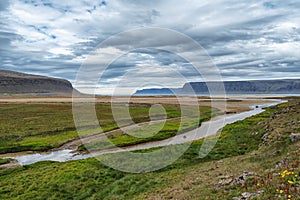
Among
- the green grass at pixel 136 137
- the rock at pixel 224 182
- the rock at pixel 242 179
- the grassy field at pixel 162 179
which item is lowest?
the green grass at pixel 136 137

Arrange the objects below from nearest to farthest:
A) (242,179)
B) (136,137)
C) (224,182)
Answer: (242,179)
(224,182)
(136,137)

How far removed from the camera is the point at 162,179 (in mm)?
20188

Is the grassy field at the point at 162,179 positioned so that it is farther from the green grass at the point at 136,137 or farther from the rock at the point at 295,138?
the green grass at the point at 136,137

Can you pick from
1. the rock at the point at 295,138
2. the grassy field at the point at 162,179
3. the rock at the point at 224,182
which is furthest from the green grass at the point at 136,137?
the rock at the point at 224,182

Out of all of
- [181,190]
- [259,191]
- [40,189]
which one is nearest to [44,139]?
[40,189]

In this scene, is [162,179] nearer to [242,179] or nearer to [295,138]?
[242,179]

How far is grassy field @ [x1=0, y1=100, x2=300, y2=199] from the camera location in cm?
1410

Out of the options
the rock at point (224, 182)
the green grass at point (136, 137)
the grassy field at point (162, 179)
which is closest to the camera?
the grassy field at point (162, 179)

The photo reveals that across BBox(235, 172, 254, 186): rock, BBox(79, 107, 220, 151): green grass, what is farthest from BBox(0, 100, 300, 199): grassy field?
BBox(79, 107, 220, 151): green grass

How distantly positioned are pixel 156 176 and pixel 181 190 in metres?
5.09

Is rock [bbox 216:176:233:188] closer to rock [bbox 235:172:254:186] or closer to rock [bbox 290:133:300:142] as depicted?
rock [bbox 235:172:254:186]

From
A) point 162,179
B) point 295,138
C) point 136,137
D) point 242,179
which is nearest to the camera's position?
point 242,179

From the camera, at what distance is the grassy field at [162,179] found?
14.1 meters

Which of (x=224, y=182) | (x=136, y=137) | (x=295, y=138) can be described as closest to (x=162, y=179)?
(x=224, y=182)
